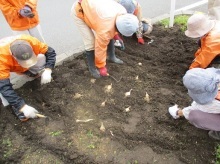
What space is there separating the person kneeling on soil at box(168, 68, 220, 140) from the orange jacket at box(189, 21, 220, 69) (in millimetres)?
728

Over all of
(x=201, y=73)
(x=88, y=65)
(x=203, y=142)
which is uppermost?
(x=201, y=73)

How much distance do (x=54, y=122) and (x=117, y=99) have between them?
792 millimetres

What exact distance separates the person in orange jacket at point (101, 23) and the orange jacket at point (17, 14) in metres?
0.65

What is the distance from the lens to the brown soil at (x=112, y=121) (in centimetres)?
265

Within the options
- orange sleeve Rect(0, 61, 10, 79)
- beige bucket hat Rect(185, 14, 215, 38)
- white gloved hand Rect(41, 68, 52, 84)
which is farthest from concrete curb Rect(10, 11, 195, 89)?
beige bucket hat Rect(185, 14, 215, 38)

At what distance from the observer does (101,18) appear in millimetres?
3061

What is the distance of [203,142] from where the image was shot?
271 cm

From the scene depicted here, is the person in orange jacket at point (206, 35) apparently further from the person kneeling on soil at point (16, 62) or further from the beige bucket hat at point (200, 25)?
the person kneeling on soil at point (16, 62)

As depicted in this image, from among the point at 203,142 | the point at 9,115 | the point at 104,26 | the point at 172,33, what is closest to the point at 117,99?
the point at 104,26

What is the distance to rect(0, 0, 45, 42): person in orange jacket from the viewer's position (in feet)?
11.4

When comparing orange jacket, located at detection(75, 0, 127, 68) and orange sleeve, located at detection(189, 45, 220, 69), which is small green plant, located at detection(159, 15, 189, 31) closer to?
orange sleeve, located at detection(189, 45, 220, 69)

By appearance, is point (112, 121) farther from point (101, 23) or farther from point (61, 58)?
point (61, 58)

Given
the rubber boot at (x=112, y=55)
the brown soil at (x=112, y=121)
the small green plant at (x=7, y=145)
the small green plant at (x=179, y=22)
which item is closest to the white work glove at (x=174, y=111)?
the brown soil at (x=112, y=121)

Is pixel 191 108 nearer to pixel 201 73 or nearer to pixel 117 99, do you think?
pixel 201 73
